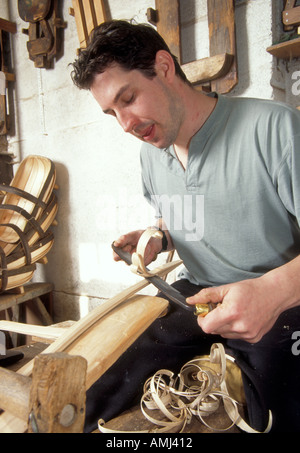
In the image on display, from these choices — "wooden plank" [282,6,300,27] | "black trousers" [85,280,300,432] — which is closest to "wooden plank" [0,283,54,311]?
"black trousers" [85,280,300,432]

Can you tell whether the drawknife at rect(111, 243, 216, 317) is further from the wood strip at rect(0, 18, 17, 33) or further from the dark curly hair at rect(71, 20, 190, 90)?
the wood strip at rect(0, 18, 17, 33)

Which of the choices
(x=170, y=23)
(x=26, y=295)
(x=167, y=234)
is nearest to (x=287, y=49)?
(x=170, y=23)

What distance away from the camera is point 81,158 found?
2930mm

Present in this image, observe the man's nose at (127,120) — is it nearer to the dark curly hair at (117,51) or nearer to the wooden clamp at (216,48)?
the dark curly hair at (117,51)

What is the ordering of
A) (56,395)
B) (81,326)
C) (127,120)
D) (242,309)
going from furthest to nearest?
1. (127,120)
2. (81,326)
3. (242,309)
4. (56,395)

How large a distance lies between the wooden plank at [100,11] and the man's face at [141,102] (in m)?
1.55

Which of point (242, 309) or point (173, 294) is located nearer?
point (242, 309)

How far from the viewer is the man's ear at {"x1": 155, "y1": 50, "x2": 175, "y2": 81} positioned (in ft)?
4.38

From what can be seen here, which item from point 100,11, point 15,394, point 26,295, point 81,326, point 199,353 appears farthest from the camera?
point 26,295

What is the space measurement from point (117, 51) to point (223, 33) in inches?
39.3

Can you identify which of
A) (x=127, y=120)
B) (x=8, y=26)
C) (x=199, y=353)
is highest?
(x=8, y=26)

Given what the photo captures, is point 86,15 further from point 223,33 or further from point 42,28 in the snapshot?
point 223,33

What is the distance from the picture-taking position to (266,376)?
1.17 m
